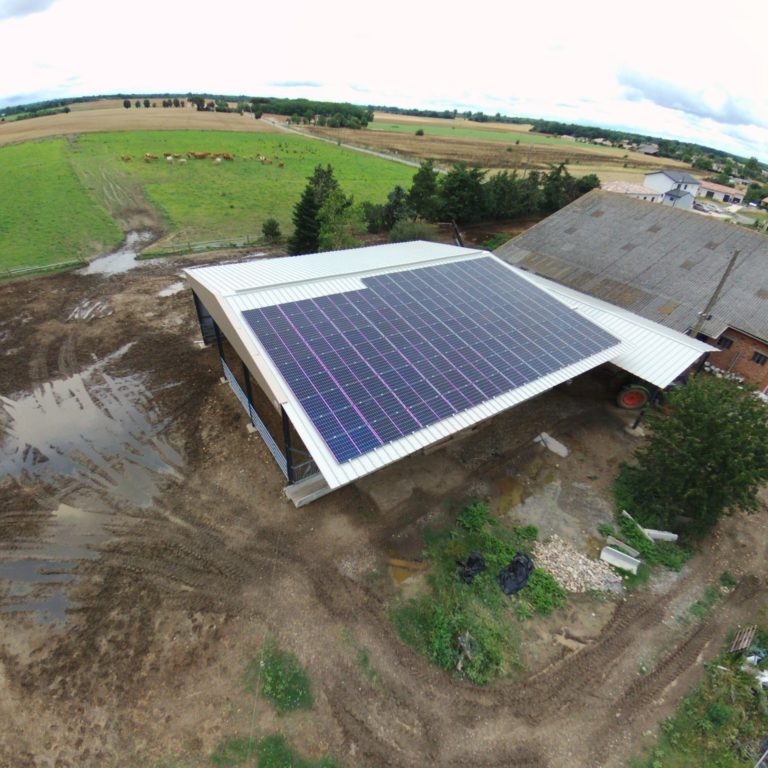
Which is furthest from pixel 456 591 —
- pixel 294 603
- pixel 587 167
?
pixel 587 167

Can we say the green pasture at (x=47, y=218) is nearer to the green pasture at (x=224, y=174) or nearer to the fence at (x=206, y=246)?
the green pasture at (x=224, y=174)

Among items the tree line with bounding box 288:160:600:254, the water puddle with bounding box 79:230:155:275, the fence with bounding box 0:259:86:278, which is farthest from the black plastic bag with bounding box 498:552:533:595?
the fence with bounding box 0:259:86:278

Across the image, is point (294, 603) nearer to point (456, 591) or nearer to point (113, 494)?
point (456, 591)

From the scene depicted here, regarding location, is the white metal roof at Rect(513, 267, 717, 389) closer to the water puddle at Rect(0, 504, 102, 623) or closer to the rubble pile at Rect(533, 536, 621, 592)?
the rubble pile at Rect(533, 536, 621, 592)

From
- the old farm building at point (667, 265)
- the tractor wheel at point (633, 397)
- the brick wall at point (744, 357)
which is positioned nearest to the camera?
the tractor wheel at point (633, 397)

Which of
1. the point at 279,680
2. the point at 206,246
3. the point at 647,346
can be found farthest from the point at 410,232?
the point at 279,680

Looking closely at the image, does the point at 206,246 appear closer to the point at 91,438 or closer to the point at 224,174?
the point at 91,438

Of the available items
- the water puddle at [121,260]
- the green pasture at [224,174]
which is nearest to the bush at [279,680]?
the water puddle at [121,260]
